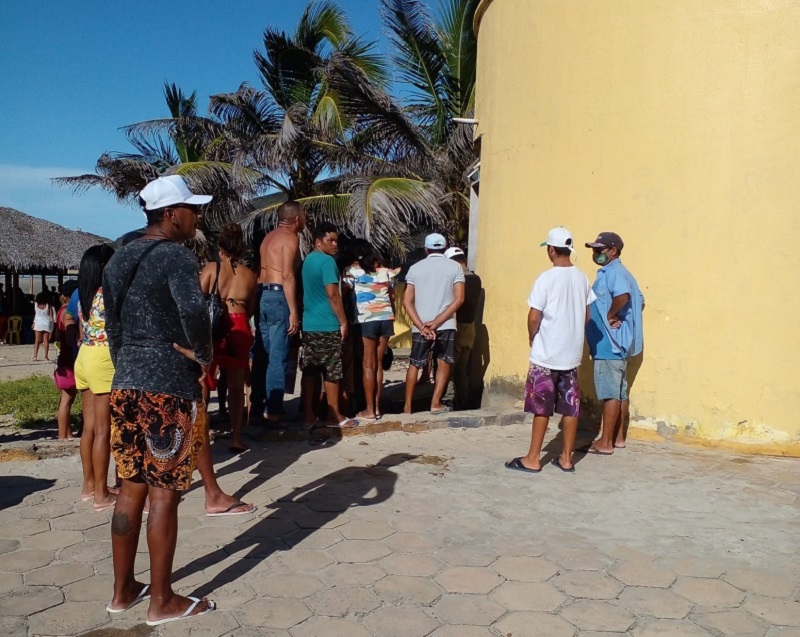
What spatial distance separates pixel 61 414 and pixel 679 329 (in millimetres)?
5069

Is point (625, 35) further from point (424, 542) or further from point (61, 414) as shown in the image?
point (61, 414)

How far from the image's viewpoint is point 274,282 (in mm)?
5918

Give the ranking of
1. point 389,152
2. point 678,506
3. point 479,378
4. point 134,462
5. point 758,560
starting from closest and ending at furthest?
point 134,462 → point 758,560 → point 678,506 → point 479,378 → point 389,152

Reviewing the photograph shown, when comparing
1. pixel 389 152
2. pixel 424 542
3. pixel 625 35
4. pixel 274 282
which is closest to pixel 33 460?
pixel 274 282

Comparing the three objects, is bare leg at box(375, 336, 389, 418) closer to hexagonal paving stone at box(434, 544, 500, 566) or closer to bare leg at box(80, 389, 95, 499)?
bare leg at box(80, 389, 95, 499)

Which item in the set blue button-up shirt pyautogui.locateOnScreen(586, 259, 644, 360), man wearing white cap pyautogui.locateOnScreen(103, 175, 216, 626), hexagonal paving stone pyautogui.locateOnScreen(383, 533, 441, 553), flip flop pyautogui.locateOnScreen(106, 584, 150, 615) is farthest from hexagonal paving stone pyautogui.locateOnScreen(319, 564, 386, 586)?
blue button-up shirt pyautogui.locateOnScreen(586, 259, 644, 360)

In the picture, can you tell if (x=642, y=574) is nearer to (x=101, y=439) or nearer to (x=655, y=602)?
(x=655, y=602)

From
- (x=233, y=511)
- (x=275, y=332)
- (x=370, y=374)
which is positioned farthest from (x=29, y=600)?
(x=370, y=374)

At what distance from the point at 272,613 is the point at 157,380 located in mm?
1110

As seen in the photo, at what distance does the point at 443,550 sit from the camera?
3.78 m

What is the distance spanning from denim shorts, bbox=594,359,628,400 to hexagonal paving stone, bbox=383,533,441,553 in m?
2.26

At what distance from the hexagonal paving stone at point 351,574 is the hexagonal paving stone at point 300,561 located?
0.07 metres

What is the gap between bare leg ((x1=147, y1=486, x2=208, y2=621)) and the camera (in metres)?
2.96

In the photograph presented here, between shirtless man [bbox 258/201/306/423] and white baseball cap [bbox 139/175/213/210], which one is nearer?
white baseball cap [bbox 139/175/213/210]
